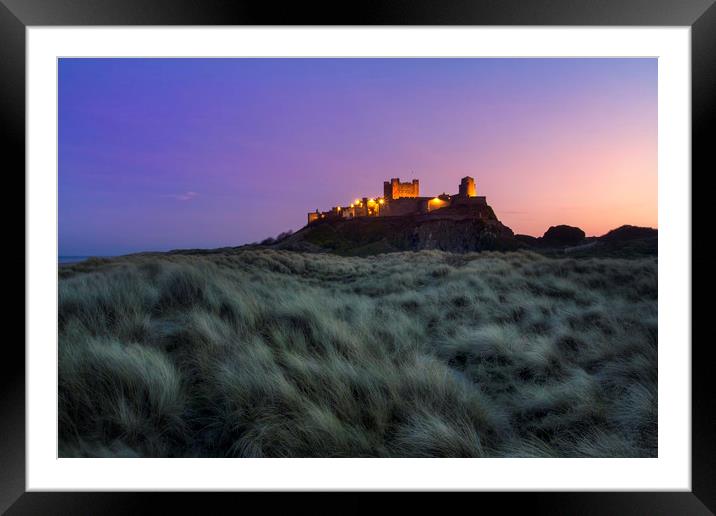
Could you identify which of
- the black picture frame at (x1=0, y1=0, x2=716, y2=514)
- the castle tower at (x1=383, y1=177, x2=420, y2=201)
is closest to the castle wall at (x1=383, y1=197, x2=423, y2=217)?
the castle tower at (x1=383, y1=177, x2=420, y2=201)

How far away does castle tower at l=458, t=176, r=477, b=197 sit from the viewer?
1498 cm

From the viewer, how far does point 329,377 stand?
2.06 metres

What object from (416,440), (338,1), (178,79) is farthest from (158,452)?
(178,79)

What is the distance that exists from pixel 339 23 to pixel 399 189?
40.5 ft

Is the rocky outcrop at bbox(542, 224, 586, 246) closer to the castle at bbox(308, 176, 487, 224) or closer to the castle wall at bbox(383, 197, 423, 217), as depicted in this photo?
the castle at bbox(308, 176, 487, 224)

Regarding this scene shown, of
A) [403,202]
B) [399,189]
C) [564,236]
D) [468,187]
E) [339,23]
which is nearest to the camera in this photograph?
[339,23]

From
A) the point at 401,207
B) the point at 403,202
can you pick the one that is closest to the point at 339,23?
the point at 403,202

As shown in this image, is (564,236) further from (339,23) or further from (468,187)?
(339,23)

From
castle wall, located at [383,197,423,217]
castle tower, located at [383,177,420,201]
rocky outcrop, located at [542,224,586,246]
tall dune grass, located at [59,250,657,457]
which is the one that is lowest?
tall dune grass, located at [59,250,657,457]

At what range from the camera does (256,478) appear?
1549mm

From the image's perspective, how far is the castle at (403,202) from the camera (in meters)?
13.4

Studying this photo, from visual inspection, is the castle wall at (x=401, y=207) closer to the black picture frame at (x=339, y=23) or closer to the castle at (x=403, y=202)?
the castle at (x=403, y=202)

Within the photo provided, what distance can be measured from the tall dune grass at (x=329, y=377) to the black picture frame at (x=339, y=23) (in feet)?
0.72

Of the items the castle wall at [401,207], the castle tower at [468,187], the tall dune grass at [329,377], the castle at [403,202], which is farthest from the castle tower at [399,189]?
the tall dune grass at [329,377]
